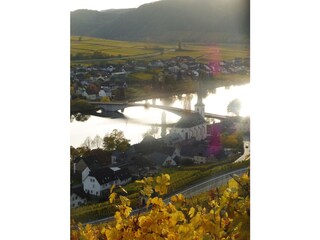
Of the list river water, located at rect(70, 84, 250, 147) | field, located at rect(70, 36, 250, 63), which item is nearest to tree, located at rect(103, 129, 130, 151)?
river water, located at rect(70, 84, 250, 147)

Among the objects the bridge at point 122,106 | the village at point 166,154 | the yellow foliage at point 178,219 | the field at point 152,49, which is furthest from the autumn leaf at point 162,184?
the field at point 152,49

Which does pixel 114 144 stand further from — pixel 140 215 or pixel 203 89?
pixel 203 89

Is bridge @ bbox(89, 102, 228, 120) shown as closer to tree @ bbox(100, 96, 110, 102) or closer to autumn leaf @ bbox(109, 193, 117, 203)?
tree @ bbox(100, 96, 110, 102)

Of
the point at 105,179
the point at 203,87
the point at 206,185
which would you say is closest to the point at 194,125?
the point at 203,87

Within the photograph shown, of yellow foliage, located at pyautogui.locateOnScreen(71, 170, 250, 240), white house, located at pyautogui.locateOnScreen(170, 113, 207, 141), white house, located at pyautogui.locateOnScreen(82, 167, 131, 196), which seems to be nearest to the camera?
yellow foliage, located at pyautogui.locateOnScreen(71, 170, 250, 240)

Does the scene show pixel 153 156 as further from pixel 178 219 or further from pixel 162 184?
pixel 178 219
